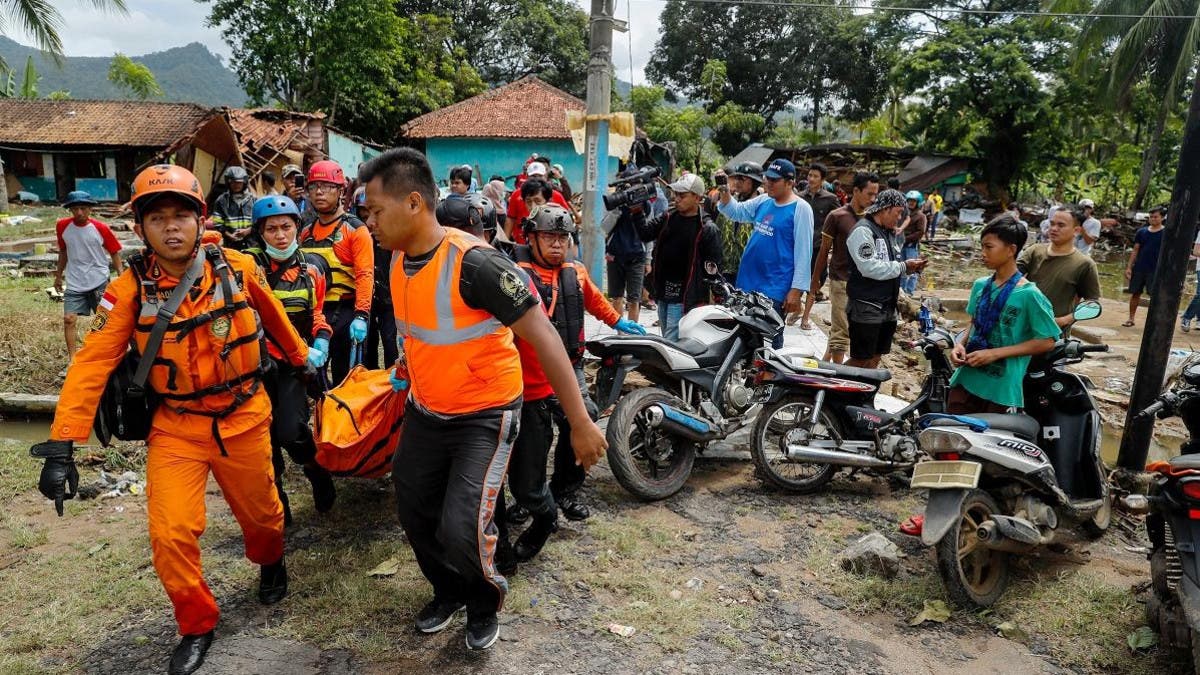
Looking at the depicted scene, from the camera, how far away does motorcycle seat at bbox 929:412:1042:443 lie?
3.69 m

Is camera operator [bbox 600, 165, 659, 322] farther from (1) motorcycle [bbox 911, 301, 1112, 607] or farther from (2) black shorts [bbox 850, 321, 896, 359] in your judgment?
(1) motorcycle [bbox 911, 301, 1112, 607]

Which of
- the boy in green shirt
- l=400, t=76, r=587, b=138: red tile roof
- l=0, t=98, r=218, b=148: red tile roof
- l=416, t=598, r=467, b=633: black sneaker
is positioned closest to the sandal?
the boy in green shirt

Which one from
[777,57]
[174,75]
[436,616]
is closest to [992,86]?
[777,57]

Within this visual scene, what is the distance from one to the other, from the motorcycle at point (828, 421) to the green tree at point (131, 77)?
46.5 meters

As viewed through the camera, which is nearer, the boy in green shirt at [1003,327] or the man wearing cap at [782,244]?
the boy in green shirt at [1003,327]

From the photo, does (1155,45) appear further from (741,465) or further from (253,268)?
(253,268)

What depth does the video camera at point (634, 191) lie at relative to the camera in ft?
21.4

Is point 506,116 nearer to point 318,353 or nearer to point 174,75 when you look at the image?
point 318,353

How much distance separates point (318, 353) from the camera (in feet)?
12.1

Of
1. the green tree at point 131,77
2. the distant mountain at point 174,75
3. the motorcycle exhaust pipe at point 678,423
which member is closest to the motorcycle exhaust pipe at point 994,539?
the motorcycle exhaust pipe at point 678,423

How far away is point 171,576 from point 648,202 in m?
5.12

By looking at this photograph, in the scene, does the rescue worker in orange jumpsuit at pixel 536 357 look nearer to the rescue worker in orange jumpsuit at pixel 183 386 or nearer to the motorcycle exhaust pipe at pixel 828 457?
the rescue worker in orange jumpsuit at pixel 183 386

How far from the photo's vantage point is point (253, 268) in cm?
313

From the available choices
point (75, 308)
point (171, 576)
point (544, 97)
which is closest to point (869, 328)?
point (171, 576)
